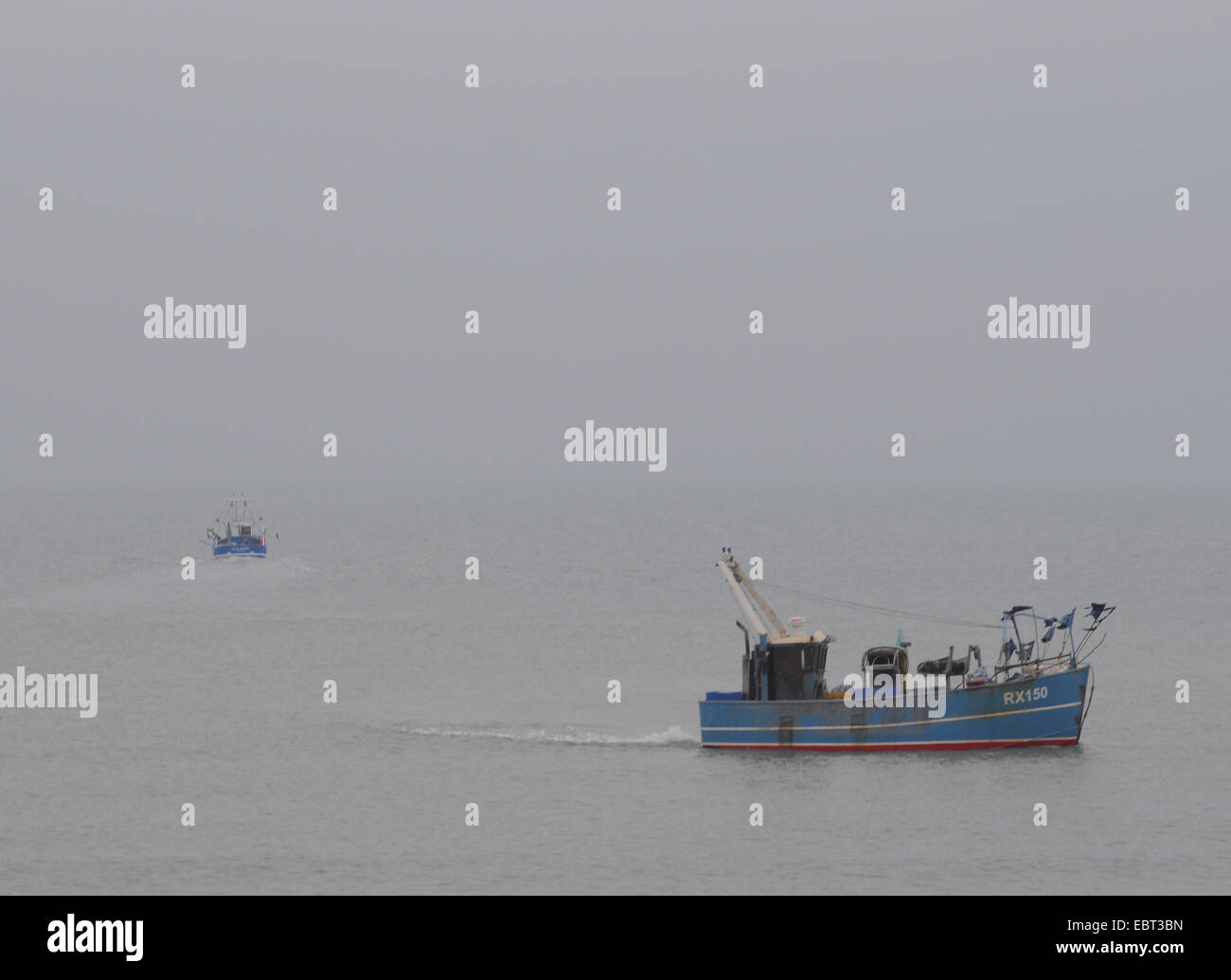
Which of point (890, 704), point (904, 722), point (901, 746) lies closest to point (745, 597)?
point (890, 704)

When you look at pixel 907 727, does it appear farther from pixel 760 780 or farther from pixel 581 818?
pixel 581 818

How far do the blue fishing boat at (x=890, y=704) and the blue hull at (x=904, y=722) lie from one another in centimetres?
4

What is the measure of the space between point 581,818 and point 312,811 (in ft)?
33.1

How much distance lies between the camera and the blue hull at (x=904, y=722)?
7194 centimetres

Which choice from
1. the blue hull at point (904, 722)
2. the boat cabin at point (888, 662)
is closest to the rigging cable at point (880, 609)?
the blue hull at point (904, 722)

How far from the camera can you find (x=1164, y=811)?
64.8m

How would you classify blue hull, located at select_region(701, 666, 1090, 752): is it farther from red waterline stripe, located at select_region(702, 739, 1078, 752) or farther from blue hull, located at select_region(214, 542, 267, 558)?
blue hull, located at select_region(214, 542, 267, 558)

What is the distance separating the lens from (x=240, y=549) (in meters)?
195

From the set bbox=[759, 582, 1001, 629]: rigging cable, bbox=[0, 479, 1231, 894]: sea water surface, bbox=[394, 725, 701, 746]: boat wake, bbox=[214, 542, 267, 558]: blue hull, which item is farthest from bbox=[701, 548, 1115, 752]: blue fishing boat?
bbox=[214, 542, 267, 558]: blue hull

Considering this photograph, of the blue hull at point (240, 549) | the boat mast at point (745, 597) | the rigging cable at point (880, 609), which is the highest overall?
the blue hull at point (240, 549)

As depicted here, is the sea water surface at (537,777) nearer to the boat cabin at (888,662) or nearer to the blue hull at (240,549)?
the boat cabin at (888,662)

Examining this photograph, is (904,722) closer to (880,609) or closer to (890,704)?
(890,704)

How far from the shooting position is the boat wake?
254ft
